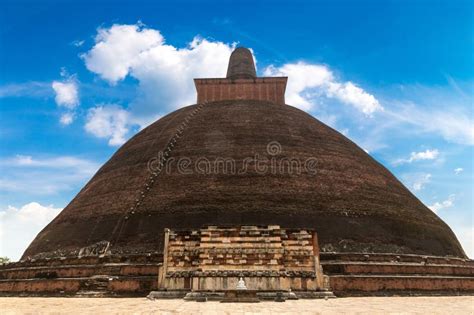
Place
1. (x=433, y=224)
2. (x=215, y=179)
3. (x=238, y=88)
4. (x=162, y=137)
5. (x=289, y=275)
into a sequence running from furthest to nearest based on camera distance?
(x=238, y=88)
(x=162, y=137)
(x=433, y=224)
(x=215, y=179)
(x=289, y=275)

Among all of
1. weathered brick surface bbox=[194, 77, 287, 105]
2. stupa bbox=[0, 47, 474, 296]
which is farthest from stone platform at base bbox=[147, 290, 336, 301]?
weathered brick surface bbox=[194, 77, 287, 105]

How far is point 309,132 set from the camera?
53.6 feet

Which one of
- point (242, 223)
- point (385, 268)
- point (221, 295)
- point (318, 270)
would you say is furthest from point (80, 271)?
point (385, 268)

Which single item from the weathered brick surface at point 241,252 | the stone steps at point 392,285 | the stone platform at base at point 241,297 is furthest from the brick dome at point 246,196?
the stone platform at base at point 241,297

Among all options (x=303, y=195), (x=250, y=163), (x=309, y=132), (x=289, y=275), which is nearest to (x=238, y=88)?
(x=309, y=132)

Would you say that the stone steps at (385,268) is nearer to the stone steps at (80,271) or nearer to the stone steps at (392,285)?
the stone steps at (392,285)

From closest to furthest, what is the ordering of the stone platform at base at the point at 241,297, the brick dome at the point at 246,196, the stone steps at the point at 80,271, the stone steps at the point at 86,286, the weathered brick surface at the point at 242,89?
the stone platform at base at the point at 241,297 → the stone steps at the point at 86,286 → the stone steps at the point at 80,271 → the brick dome at the point at 246,196 → the weathered brick surface at the point at 242,89

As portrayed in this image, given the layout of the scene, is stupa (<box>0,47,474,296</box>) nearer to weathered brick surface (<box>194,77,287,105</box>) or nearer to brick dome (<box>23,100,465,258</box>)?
brick dome (<box>23,100,465,258</box>)

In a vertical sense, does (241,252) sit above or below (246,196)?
below

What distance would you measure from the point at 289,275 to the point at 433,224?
8.05 meters

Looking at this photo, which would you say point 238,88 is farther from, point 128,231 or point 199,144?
point 128,231

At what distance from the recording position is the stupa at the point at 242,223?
32.7 ft

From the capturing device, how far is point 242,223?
1185 centimetres

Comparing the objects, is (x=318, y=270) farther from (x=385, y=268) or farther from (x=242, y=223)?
(x=242, y=223)
